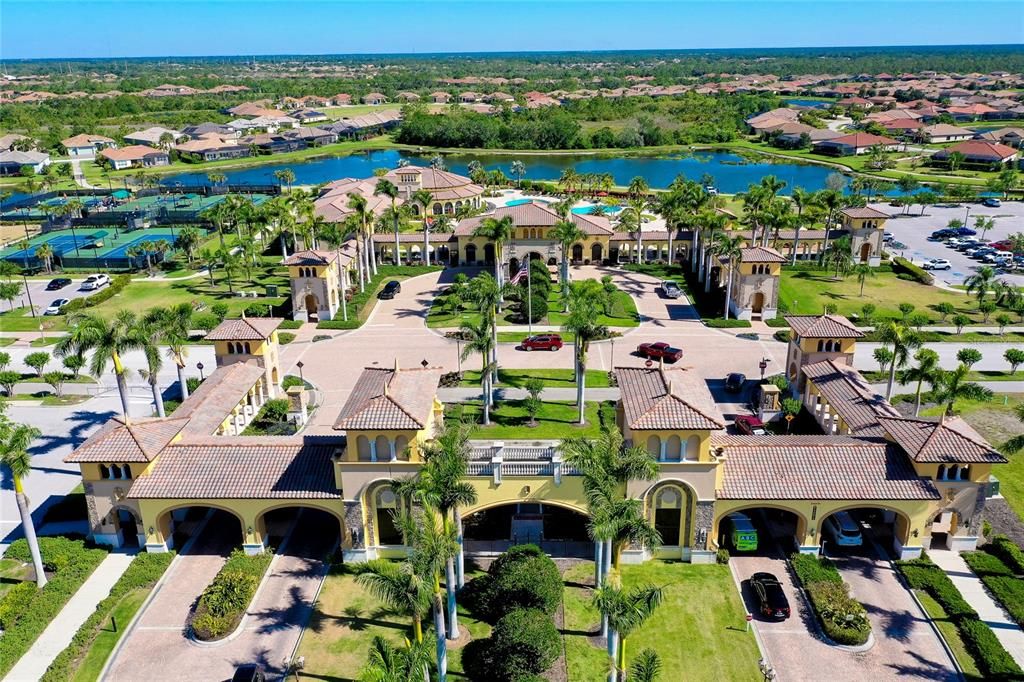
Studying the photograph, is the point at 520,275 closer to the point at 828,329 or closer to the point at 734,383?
the point at 734,383

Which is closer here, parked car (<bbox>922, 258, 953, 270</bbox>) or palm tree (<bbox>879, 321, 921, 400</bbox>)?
palm tree (<bbox>879, 321, 921, 400</bbox>)

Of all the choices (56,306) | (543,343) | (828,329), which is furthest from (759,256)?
(56,306)

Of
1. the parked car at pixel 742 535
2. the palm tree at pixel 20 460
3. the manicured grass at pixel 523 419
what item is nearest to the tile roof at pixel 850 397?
the parked car at pixel 742 535

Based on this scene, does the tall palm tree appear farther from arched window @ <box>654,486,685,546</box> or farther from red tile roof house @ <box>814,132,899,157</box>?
red tile roof house @ <box>814,132,899,157</box>

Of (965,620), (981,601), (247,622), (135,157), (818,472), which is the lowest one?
(981,601)

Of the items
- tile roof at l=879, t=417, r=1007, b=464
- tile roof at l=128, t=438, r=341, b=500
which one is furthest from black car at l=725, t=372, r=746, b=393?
tile roof at l=128, t=438, r=341, b=500

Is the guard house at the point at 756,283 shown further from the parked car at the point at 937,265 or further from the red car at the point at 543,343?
the parked car at the point at 937,265
